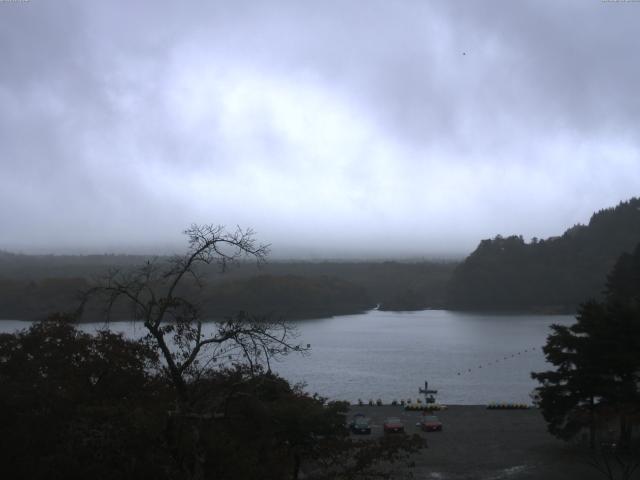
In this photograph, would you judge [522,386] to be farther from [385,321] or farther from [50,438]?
[385,321]

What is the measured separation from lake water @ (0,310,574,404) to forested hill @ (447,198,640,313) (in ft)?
31.6

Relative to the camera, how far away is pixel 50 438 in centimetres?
554

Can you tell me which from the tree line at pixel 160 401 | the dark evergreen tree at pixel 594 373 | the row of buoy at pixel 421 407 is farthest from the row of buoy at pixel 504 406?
the tree line at pixel 160 401

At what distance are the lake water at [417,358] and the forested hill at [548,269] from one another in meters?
9.65

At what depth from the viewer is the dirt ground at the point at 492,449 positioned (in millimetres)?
10570

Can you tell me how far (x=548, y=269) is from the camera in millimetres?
61344

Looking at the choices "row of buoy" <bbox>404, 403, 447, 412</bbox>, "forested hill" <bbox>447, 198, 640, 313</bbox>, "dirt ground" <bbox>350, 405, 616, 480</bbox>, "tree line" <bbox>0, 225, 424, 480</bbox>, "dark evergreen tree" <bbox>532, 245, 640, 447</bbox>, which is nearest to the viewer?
"tree line" <bbox>0, 225, 424, 480</bbox>

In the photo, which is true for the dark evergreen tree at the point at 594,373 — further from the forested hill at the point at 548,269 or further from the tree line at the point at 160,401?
the forested hill at the point at 548,269

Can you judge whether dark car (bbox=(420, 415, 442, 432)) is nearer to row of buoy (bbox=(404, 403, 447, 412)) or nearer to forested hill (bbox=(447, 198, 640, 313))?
row of buoy (bbox=(404, 403, 447, 412))

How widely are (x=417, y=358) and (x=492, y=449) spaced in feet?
62.6

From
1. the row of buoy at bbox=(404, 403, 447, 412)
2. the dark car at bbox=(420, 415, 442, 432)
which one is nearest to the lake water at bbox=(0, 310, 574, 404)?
the dark car at bbox=(420, 415, 442, 432)

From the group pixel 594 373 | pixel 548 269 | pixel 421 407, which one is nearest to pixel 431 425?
pixel 421 407

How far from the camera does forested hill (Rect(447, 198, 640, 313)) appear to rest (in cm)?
5959

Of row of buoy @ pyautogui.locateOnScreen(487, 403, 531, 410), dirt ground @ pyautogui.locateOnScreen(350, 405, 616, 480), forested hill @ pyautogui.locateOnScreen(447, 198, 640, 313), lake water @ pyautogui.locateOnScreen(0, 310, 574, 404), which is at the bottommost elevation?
lake water @ pyautogui.locateOnScreen(0, 310, 574, 404)
